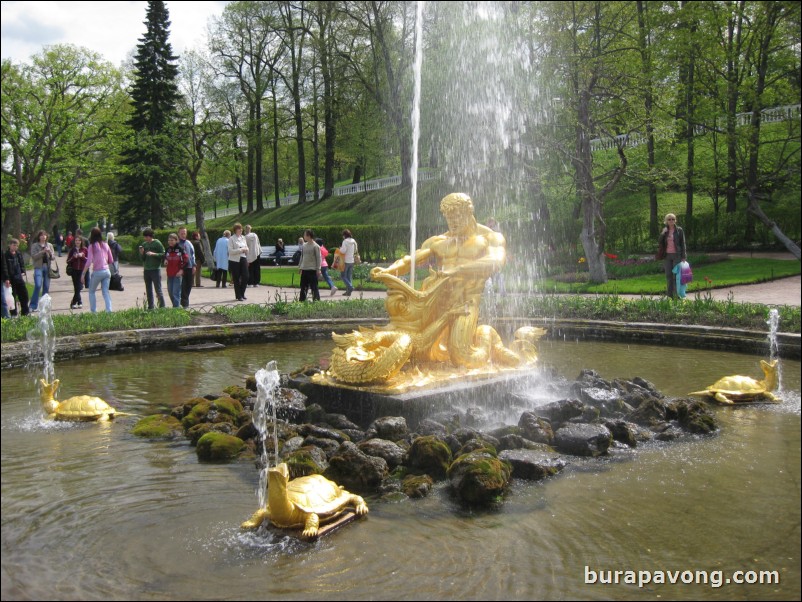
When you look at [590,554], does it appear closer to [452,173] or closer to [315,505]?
[315,505]

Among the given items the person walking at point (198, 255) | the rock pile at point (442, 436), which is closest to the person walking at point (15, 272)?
the person walking at point (198, 255)

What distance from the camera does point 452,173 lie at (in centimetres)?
3581

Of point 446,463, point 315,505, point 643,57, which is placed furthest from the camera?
point 643,57

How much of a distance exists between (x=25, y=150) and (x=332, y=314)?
1448cm

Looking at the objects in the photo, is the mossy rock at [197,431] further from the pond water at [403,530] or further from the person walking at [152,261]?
the person walking at [152,261]

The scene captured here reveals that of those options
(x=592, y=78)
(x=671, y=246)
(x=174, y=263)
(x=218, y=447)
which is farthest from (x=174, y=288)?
(x=592, y=78)

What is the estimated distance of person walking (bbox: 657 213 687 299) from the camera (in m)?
15.4

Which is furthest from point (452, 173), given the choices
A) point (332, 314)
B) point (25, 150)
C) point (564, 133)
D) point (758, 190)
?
point (758, 190)

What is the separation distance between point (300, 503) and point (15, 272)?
40.1ft

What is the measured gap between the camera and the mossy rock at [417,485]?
5.94 meters

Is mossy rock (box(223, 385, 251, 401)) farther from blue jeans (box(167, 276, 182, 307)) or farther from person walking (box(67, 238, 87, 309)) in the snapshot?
person walking (box(67, 238, 87, 309))

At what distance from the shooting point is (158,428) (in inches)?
295

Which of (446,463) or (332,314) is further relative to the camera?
(332,314)

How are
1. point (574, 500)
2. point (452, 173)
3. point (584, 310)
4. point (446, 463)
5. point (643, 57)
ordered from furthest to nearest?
point (452, 173) → point (643, 57) → point (584, 310) → point (446, 463) → point (574, 500)
